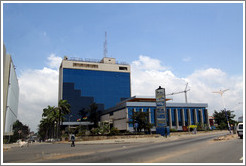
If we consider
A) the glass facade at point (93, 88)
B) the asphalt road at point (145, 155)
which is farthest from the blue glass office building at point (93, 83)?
the asphalt road at point (145, 155)

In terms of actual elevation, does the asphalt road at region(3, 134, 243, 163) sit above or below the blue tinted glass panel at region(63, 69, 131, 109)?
below

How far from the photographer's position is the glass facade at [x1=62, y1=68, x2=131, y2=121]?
113 m

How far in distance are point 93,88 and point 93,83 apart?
282cm

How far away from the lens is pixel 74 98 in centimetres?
11306

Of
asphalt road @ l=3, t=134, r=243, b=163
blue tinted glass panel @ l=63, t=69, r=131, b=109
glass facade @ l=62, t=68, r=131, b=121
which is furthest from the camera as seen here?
blue tinted glass panel @ l=63, t=69, r=131, b=109

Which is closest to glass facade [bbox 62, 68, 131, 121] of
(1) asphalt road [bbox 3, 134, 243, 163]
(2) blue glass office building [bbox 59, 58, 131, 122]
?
(2) blue glass office building [bbox 59, 58, 131, 122]

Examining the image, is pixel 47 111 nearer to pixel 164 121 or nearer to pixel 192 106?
pixel 164 121

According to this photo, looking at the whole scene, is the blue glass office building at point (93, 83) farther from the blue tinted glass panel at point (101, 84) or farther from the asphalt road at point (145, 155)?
the asphalt road at point (145, 155)

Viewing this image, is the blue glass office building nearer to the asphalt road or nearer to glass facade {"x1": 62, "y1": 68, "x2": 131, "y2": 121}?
glass facade {"x1": 62, "y1": 68, "x2": 131, "y2": 121}

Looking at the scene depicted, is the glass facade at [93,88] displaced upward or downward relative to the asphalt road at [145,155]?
upward

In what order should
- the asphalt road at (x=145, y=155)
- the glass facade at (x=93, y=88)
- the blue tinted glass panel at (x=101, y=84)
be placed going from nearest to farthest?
the asphalt road at (x=145, y=155) < the glass facade at (x=93, y=88) < the blue tinted glass panel at (x=101, y=84)

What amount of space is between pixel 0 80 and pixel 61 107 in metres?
57.8

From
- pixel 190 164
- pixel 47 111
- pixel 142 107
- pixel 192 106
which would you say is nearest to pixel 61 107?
pixel 47 111

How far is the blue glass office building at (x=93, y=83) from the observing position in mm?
112944
